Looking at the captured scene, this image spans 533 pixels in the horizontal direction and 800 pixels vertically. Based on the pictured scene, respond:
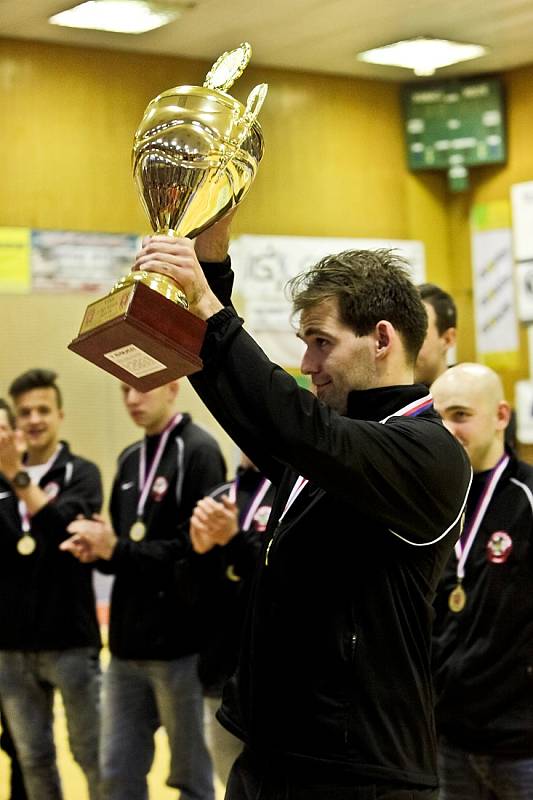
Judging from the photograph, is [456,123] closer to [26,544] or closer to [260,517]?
[260,517]

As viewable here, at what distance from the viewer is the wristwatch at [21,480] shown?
501 centimetres

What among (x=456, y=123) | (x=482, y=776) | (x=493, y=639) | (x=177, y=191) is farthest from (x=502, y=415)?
(x=456, y=123)

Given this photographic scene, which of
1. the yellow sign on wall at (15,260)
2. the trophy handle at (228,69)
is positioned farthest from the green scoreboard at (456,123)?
the trophy handle at (228,69)

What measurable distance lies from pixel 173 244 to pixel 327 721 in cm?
88

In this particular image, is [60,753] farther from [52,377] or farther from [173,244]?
[173,244]

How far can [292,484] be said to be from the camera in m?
2.54

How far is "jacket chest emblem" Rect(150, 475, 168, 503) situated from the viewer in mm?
4988

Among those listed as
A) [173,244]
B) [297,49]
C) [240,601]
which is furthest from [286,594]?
[297,49]

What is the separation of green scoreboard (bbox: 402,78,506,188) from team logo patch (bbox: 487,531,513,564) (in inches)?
184

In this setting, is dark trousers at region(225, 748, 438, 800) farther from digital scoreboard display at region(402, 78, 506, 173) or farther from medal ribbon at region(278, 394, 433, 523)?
digital scoreboard display at region(402, 78, 506, 173)

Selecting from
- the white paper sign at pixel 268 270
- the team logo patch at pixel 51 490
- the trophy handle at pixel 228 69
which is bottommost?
the team logo patch at pixel 51 490

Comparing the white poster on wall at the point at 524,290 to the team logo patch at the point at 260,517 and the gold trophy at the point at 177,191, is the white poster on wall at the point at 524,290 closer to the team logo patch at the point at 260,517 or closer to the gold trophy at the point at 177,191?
the team logo patch at the point at 260,517

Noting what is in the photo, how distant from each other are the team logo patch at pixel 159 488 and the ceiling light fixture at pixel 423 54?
3445 mm

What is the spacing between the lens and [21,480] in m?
5.03
